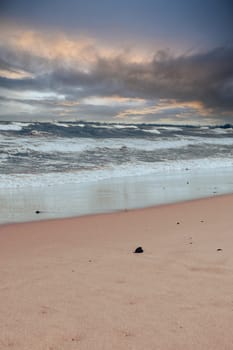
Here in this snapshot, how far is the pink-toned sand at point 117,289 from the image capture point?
97.2 inches

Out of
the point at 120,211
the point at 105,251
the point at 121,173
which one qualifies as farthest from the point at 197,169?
the point at 105,251

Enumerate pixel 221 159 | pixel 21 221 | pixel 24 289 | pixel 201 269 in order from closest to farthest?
Answer: pixel 24 289
pixel 201 269
pixel 21 221
pixel 221 159

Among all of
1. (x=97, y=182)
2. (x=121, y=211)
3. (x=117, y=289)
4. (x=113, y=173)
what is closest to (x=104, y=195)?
(x=121, y=211)

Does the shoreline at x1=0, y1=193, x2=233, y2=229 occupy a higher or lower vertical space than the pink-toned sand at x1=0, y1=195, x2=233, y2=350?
lower

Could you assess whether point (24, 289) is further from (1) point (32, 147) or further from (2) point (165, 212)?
(1) point (32, 147)

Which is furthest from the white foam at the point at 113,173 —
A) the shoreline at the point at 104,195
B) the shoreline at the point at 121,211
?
the shoreline at the point at 121,211

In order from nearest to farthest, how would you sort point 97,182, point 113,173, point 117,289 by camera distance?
point 117,289 → point 97,182 → point 113,173

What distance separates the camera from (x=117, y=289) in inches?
128

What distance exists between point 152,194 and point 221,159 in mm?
9990

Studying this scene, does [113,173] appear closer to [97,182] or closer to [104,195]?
[97,182]

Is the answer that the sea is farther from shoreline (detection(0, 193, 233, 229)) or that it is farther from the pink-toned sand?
the pink-toned sand

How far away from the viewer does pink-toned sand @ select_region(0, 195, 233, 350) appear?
2.47 meters

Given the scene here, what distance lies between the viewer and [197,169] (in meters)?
15.1

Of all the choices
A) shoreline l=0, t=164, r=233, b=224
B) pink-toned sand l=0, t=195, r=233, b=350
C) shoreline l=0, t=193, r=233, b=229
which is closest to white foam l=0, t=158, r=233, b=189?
shoreline l=0, t=164, r=233, b=224
